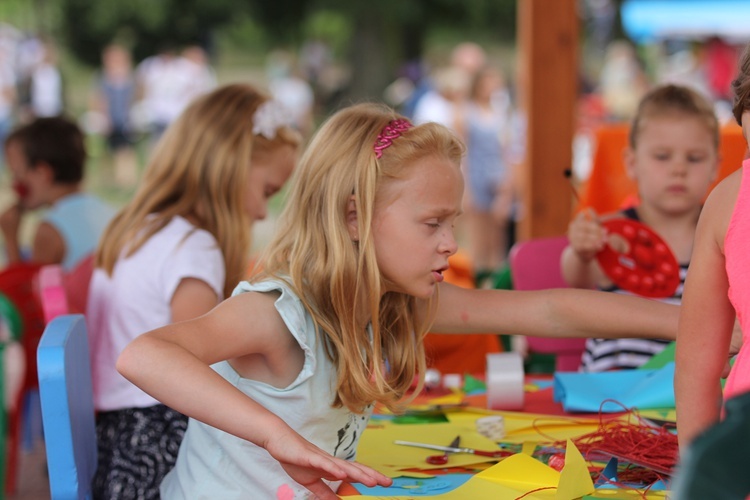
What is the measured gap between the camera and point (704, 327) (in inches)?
46.9

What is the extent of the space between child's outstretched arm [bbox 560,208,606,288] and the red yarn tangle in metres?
0.44

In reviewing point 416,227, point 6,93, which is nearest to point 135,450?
point 416,227

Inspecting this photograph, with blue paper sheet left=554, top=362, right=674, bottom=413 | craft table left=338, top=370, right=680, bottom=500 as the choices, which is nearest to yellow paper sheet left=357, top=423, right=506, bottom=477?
craft table left=338, top=370, right=680, bottom=500

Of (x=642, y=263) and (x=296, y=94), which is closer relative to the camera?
(x=642, y=263)

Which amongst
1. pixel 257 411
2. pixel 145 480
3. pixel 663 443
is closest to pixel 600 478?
pixel 663 443

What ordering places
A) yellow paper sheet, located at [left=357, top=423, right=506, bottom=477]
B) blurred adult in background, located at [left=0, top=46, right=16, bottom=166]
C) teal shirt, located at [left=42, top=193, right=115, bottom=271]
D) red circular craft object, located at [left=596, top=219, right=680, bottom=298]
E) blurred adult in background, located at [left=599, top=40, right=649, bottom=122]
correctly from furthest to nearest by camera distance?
blurred adult in background, located at [left=599, top=40, right=649, bottom=122], blurred adult in background, located at [left=0, top=46, right=16, bottom=166], teal shirt, located at [left=42, top=193, right=115, bottom=271], red circular craft object, located at [left=596, top=219, right=680, bottom=298], yellow paper sheet, located at [left=357, top=423, right=506, bottom=477]

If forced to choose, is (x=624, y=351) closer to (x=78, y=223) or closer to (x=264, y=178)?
(x=264, y=178)

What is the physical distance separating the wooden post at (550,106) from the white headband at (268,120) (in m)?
1.32

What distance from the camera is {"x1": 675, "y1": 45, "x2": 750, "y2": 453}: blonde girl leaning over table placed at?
1.12 meters

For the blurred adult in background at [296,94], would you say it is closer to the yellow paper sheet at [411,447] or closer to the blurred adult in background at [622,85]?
the blurred adult in background at [622,85]

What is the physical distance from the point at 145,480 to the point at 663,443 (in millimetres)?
911

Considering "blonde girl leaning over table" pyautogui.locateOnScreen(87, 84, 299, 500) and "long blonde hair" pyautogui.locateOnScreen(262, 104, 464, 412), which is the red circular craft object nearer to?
"long blonde hair" pyautogui.locateOnScreen(262, 104, 464, 412)

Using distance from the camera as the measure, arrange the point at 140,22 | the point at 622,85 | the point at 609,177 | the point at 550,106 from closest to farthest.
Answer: the point at 609,177 → the point at 550,106 → the point at 622,85 → the point at 140,22

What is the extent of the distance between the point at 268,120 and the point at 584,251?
29.9 inches
